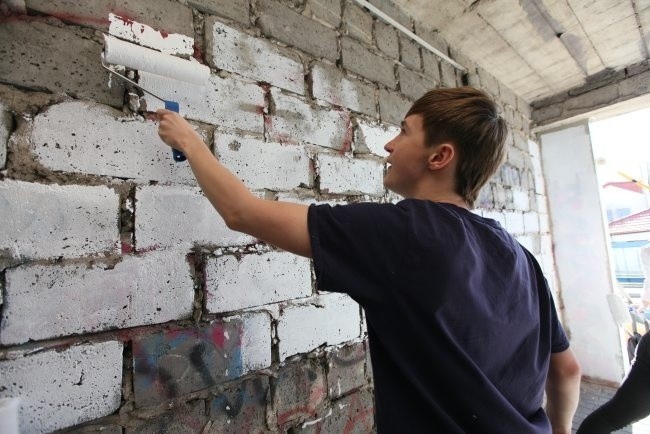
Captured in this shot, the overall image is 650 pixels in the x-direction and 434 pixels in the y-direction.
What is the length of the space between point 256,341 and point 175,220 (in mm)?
421

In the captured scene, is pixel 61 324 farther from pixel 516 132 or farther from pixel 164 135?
pixel 516 132

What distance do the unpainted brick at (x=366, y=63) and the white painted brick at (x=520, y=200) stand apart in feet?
4.73

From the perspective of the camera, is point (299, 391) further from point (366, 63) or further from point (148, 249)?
point (366, 63)

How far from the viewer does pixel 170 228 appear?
875 mm

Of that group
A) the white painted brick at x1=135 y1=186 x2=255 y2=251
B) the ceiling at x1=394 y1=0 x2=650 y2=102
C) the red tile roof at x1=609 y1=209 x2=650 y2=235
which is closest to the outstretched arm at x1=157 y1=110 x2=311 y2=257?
the white painted brick at x1=135 y1=186 x2=255 y2=251

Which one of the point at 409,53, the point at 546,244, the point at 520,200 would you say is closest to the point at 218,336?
the point at 409,53

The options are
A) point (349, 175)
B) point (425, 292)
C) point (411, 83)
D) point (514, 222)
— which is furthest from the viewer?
point (514, 222)

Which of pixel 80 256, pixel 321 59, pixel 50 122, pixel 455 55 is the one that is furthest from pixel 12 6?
pixel 455 55

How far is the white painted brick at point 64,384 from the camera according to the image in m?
0.66

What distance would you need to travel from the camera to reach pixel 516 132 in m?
2.67

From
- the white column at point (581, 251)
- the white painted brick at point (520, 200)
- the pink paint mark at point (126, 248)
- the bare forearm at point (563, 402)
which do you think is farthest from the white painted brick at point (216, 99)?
the white column at point (581, 251)

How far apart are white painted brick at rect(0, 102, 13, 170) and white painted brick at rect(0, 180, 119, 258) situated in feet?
0.16

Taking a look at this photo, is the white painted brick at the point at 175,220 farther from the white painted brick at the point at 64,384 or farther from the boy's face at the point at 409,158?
the boy's face at the point at 409,158

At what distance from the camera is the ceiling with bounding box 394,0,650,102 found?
5.52 ft
